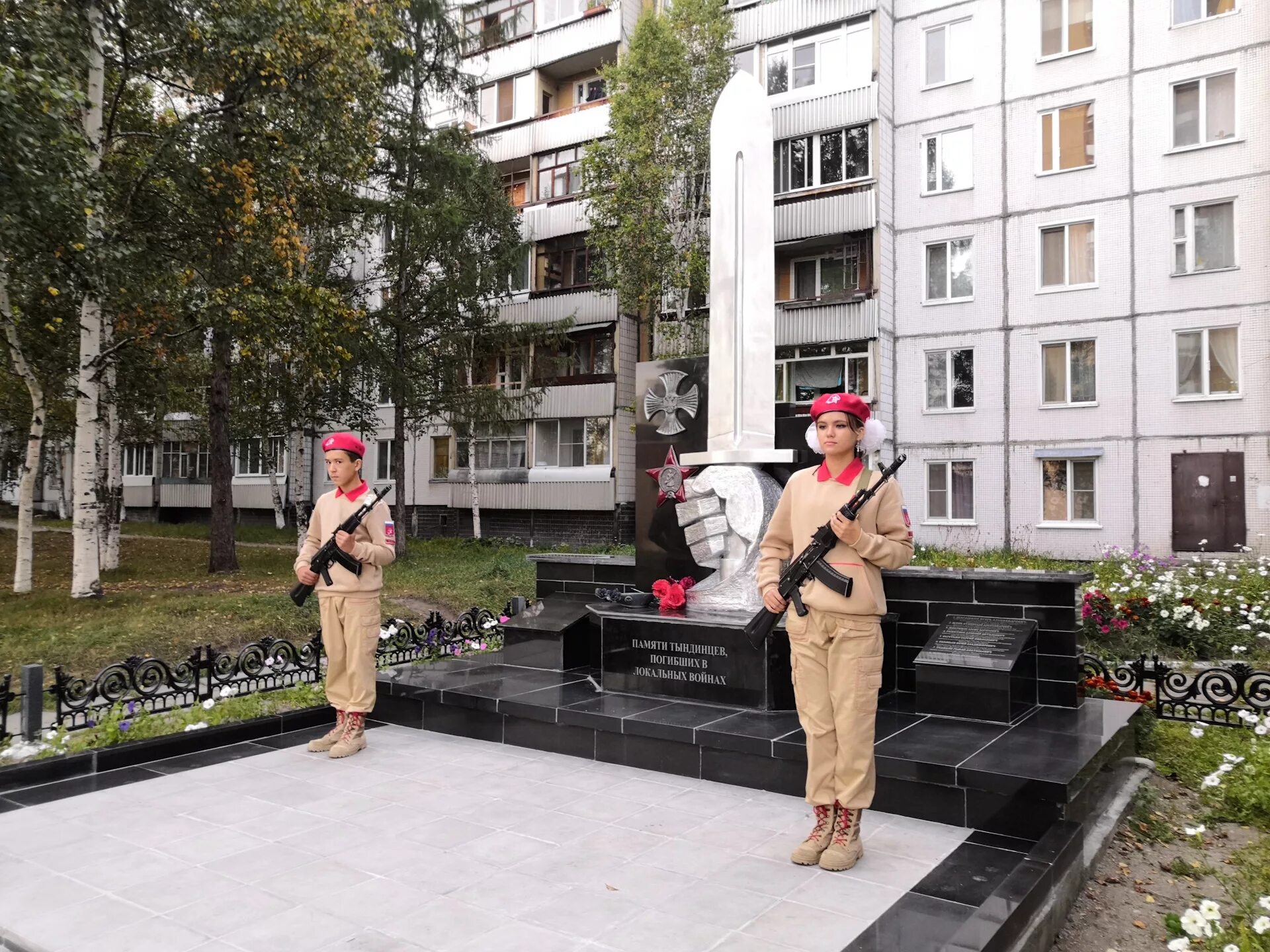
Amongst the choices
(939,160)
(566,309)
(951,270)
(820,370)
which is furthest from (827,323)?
(566,309)

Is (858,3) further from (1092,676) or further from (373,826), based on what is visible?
(373,826)

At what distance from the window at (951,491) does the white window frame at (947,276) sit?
13.7 ft

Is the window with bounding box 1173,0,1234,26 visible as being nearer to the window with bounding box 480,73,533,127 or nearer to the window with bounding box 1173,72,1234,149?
the window with bounding box 1173,72,1234,149

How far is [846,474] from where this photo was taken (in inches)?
193

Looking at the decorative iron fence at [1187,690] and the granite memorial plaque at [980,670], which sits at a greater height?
the granite memorial plaque at [980,670]

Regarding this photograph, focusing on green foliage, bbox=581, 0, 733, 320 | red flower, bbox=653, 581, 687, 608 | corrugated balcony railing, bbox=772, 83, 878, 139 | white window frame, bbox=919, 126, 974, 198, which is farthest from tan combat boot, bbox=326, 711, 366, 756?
white window frame, bbox=919, 126, 974, 198

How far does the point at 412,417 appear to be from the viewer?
23984 mm

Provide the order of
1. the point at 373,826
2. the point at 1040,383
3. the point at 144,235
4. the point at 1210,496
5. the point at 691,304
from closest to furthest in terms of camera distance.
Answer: the point at 373,826
the point at 144,235
the point at 1210,496
the point at 1040,383
the point at 691,304

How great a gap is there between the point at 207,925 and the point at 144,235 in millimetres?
13285

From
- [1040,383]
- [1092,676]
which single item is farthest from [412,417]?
[1092,676]

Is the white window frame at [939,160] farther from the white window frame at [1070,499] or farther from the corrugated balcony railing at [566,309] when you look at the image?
the corrugated balcony railing at [566,309]

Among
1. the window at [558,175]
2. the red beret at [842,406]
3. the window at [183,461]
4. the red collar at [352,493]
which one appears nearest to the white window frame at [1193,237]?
the window at [558,175]


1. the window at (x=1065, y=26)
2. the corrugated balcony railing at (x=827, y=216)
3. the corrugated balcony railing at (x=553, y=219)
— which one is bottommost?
the corrugated balcony railing at (x=827, y=216)

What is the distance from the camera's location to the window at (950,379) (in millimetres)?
24500
